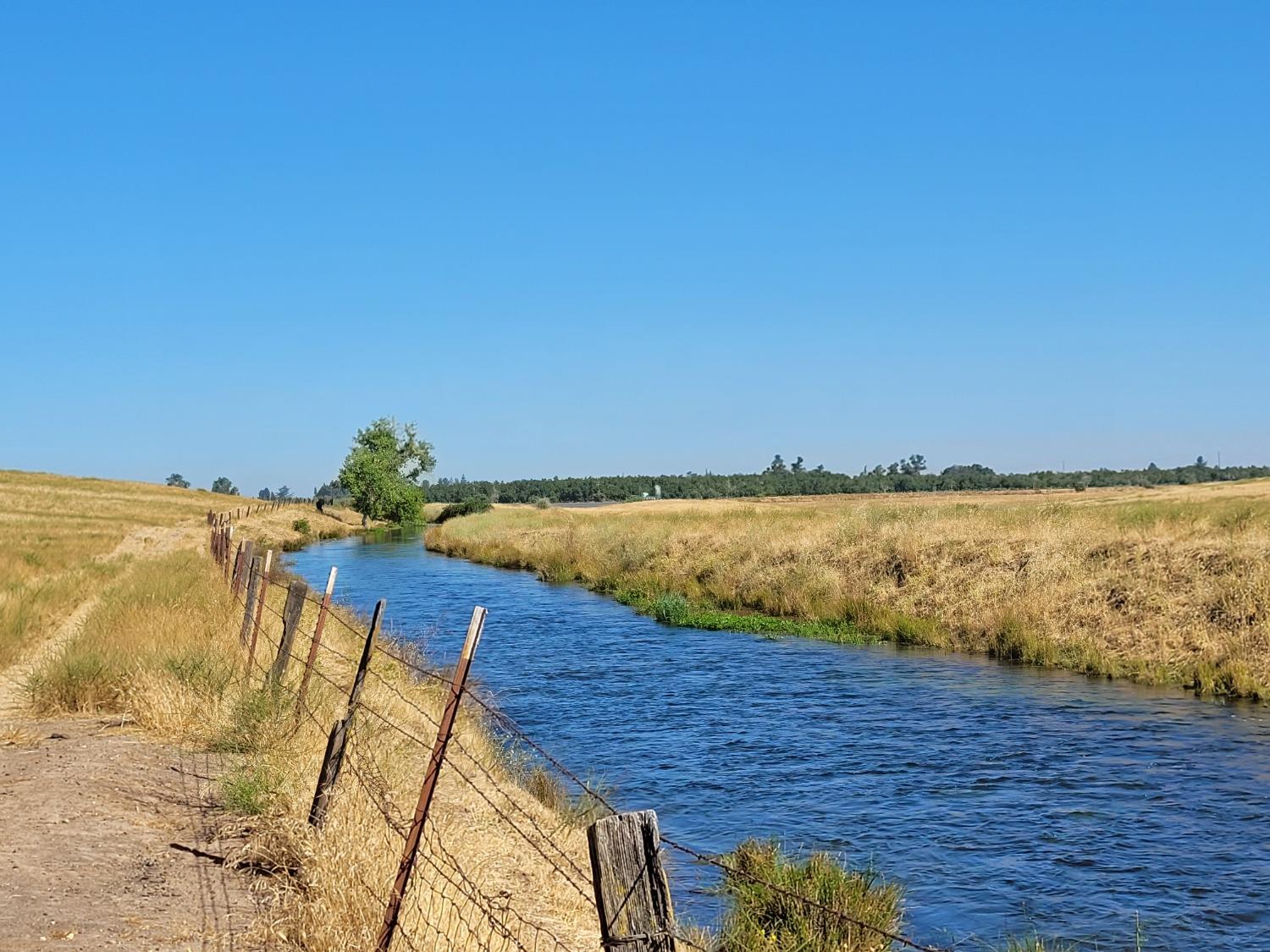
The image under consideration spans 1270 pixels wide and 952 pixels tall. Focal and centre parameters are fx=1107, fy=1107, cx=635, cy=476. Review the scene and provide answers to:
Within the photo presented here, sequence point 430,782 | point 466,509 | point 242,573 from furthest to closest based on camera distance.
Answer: point 466,509, point 242,573, point 430,782

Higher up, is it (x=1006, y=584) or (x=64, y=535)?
(x=64, y=535)

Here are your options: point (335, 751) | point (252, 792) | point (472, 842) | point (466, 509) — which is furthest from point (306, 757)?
point (466, 509)

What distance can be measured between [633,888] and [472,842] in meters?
4.51

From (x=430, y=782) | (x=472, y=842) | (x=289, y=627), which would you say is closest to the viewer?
(x=430, y=782)

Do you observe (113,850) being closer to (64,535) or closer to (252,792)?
(252,792)

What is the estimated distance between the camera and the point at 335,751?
6.76 metres

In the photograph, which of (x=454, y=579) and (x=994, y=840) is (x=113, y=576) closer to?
(x=454, y=579)

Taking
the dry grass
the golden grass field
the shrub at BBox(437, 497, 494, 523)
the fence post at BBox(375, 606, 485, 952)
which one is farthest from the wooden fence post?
the shrub at BBox(437, 497, 494, 523)

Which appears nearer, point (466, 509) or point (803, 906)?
point (803, 906)

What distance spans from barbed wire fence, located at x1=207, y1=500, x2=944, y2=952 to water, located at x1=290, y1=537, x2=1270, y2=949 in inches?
46.7

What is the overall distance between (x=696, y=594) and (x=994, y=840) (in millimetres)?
21430

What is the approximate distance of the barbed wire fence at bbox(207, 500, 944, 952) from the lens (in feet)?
12.4

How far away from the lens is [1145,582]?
20.9 meters

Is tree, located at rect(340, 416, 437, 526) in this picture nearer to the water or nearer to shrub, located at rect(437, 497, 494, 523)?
shrub, located at rect(437, 497, 494, 523)
